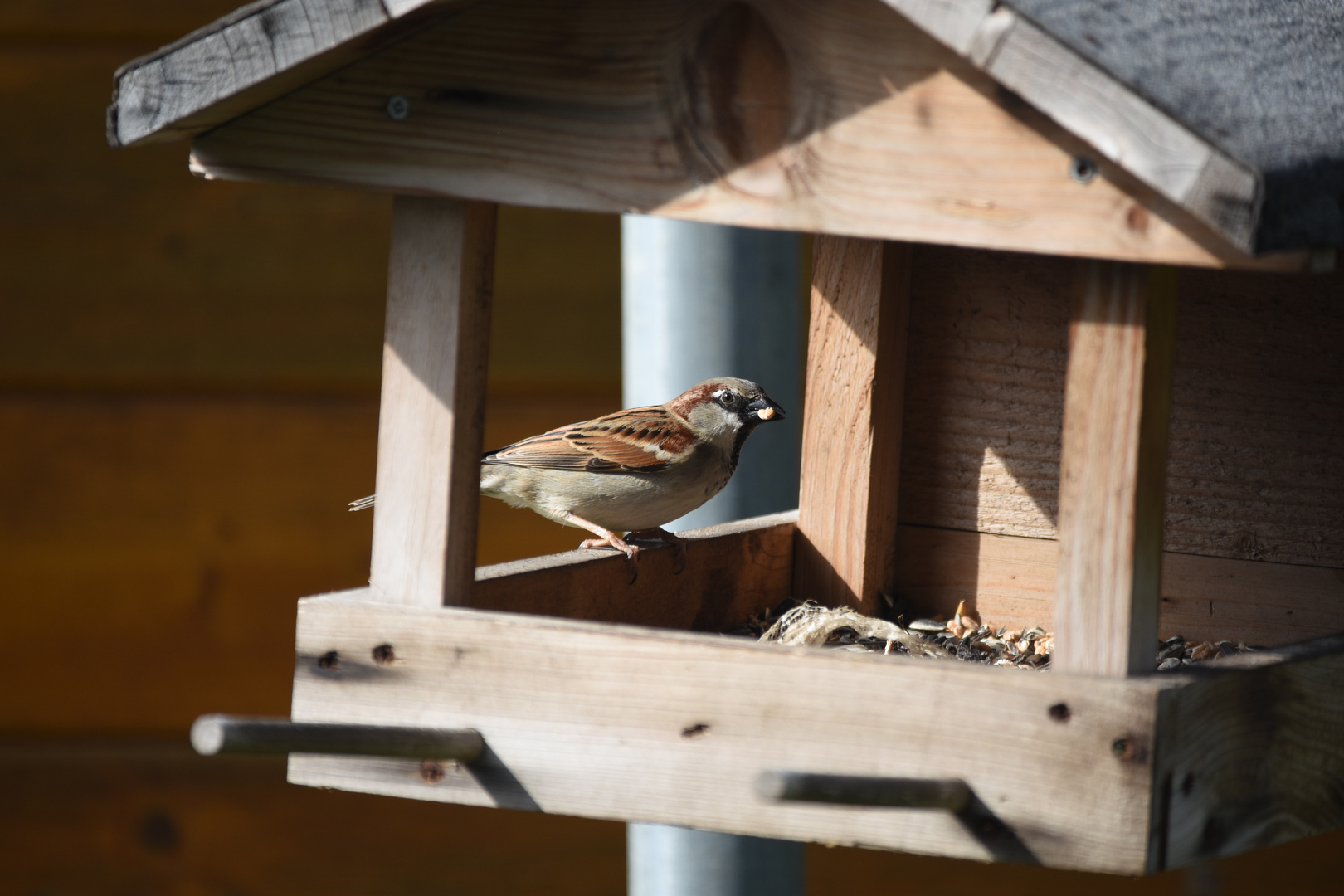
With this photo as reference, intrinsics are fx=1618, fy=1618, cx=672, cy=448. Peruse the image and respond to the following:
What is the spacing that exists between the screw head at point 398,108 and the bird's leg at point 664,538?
0.77m

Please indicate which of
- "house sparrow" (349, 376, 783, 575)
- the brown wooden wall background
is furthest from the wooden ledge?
the brown wooden wall background

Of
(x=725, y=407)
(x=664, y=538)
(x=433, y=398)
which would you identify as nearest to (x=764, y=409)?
(x=725, y=407)

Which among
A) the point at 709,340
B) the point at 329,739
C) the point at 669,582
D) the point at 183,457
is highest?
the point at 709,340

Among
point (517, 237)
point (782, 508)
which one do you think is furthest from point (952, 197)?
point (517, 237)

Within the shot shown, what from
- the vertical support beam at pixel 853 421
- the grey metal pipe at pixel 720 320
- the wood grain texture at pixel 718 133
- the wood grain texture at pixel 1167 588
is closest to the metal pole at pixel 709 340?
the grey metal pipe at pixel 720 320

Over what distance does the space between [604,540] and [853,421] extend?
15.5 inches

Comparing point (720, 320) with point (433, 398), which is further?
point (720, 320)

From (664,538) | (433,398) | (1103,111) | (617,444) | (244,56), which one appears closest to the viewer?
(1103,111)

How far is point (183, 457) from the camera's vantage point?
3.50 m

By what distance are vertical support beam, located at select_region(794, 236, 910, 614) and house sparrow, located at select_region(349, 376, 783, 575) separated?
4.1 inches

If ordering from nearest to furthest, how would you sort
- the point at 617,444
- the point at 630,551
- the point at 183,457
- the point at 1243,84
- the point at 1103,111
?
the point at 1103,111, the point at 1243,84, the point at 630,551, the point at 617,444, the point at 183,457

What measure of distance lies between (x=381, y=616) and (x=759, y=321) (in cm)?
92

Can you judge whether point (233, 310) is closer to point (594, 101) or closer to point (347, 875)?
point (347, 875)

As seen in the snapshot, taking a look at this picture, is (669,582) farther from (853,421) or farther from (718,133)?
(718,133)
